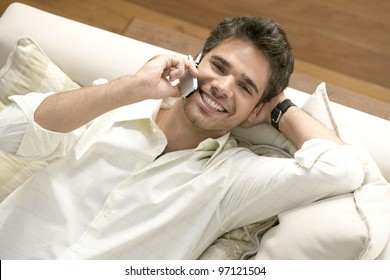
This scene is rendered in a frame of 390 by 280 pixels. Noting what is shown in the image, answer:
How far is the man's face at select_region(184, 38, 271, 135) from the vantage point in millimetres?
1652

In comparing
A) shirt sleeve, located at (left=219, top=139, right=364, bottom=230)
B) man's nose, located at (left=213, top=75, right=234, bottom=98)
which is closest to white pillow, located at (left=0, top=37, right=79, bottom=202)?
man's nose, located at (left=213, top=75, right=234, bottom=98)

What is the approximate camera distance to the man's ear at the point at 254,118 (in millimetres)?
1766

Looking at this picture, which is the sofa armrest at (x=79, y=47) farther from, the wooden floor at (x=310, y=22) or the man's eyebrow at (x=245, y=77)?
the wooden floor at (x=310, y=22)

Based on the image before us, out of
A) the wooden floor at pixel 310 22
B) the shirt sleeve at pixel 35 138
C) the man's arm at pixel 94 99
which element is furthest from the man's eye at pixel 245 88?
the wooden floor at pixel 310 22

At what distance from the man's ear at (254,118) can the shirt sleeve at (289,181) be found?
7.4 inches

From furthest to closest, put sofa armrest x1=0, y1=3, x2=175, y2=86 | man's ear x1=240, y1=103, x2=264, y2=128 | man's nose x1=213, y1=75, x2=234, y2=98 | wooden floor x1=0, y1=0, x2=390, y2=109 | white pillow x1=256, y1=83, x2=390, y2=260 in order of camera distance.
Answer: wooden floor x1=0, y1=0, x2=390, y2=109 < sofa armrest x1=0, y1=3, x2=175, y2=86 < man's ear x1=240, y1=103, x2=264, y2=128 < man's nose x1=213, y1=75, x2=234, y2=98 < white pillow x1=256, y1=83, x2=390, y2=260

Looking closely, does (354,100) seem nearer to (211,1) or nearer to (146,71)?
(211,1)

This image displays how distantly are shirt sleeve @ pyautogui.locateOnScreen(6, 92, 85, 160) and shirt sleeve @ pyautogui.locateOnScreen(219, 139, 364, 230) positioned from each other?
55 centimetres

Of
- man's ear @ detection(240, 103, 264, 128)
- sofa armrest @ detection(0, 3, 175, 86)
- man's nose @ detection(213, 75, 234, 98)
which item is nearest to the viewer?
man's nose @ detection(213, 75, 234, 98)

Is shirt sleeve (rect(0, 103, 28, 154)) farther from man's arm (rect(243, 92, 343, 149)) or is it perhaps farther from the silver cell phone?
man's arm (rect(243, 92, 343, 149))

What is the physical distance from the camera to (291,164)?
157cm

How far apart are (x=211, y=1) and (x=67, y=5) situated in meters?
0.79
